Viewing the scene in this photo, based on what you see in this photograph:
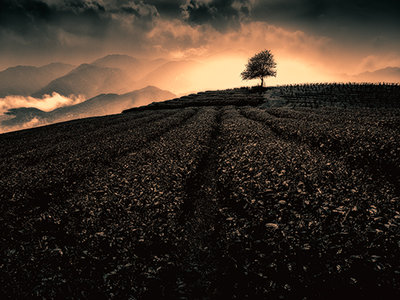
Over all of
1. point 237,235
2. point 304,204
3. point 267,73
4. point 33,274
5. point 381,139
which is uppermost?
point 267,73

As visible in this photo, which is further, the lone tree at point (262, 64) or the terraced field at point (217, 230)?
the lone tree at point (262, 64)

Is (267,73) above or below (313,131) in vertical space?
above

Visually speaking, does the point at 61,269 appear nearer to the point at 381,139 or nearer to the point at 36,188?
the point at 36,188

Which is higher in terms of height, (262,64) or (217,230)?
(262,64)

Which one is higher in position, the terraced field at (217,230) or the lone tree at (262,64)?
the lone tree at (262,64)

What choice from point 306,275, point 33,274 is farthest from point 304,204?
point 33,274

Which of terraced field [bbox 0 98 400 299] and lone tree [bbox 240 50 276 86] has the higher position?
lone tree [bbox 240 50 276 86]

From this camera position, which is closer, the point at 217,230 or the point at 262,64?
the point at 217,230

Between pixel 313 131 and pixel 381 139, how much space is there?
5541mm

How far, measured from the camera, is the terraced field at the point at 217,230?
5.72 meters

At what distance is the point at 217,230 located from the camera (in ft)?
28.9

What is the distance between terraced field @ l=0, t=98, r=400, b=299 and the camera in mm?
5718

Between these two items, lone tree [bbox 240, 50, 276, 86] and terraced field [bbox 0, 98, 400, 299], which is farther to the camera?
lone tree [bbox 240, 50, 276, 86]

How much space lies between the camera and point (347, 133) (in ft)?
50.9
